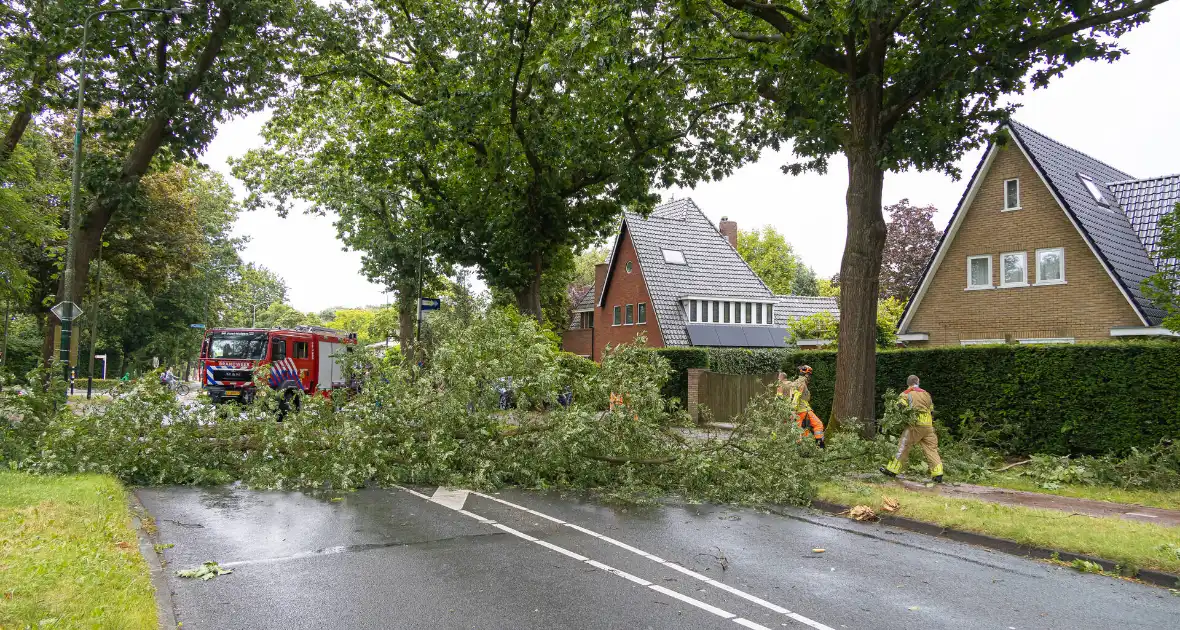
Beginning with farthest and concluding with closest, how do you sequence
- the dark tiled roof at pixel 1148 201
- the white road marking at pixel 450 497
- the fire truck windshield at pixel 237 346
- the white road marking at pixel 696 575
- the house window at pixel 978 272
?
the fire truck windshield at pixel 237 346
the house window at pixel 978 272
the dark tiled roof at pixel 1148 201
the white road marking at pixel 450 497
the white road marking at pixel 696 575

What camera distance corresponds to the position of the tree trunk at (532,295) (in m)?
23.9

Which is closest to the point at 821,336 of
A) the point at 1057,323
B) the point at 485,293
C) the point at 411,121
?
the point at 1057,323

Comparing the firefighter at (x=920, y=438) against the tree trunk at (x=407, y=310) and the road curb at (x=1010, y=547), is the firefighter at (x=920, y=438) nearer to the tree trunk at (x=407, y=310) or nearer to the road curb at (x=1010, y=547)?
the road curb at (x=1010, y=547)

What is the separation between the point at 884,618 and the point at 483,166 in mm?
18844

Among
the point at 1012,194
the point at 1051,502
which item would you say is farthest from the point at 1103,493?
the point at 1012,194

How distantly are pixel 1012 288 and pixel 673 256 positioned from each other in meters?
20.4

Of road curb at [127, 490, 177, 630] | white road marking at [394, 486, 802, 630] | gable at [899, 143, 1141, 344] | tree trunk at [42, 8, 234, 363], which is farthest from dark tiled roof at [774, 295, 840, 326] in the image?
road curb at [127, 490, 177, 630]

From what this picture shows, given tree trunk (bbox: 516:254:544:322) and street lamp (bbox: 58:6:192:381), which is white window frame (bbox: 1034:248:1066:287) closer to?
tree trunk (bbox: 516:254:544:322)

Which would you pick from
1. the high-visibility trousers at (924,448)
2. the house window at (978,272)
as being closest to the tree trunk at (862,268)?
the high-visibility trousers at (924,448)

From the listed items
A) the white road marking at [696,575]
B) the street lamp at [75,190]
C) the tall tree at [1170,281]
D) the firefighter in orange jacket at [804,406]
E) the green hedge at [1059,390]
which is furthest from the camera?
the street lamp at [75,190]

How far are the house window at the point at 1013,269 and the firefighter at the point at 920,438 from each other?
14224 mm

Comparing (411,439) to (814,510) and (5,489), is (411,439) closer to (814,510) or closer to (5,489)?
(5,489)

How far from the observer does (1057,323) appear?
22.4 meters

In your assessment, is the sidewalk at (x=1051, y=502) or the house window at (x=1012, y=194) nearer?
the sidewalk at (x=1051, y=502)
